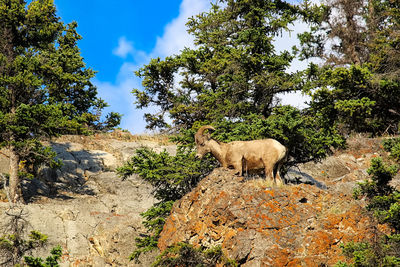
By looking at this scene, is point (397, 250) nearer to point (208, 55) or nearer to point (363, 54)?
point (208, 55)

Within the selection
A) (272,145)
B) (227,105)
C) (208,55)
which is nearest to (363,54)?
(208,55)

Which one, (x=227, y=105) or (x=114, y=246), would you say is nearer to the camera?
(x=114, y=246)

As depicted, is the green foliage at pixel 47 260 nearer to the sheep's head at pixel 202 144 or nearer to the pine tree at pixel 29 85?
the sheep's head at pixel 202 144

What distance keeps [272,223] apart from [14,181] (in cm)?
1454

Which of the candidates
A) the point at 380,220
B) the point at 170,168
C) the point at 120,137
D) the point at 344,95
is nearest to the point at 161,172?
the point at 170,168

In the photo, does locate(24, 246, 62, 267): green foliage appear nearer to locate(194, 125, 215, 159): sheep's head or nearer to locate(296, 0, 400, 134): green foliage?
locate(194, 125, 215, 159): sheep's head

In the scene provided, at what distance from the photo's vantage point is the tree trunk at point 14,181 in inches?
786

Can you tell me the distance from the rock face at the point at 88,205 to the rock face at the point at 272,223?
206 inches

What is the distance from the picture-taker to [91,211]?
2072cm

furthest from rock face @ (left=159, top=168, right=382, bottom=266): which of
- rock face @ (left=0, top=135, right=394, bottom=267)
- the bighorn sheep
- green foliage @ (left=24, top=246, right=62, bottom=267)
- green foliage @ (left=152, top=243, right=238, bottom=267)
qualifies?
green foliage @ (left=24, top=246, right=62, bottom=267)

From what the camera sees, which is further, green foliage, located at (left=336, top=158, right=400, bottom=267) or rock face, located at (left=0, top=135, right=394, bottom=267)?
rock face, located at (left=0, top=135, right=394, bottom=267)

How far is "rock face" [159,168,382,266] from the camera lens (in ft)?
35.0

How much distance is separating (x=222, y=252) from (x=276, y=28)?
57.3 feet

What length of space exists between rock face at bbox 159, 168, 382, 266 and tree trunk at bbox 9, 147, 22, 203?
10.7 meters
